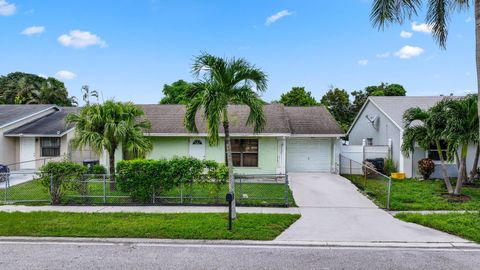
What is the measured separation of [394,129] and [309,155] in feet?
16.1

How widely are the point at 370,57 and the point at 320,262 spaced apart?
18.3 m

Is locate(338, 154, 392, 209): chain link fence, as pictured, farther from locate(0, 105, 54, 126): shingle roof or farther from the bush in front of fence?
locate(0, 105, 54, 126): shingle roof

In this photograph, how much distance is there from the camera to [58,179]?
1054 centimetres

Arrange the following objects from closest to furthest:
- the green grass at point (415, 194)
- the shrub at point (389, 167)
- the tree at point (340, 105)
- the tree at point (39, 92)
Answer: the green grass at point (415, 194) → the shrub at point (389, 167) → the tree at point (340, 105) → the tree at point (39, 92)

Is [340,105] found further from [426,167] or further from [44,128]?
[44,128]

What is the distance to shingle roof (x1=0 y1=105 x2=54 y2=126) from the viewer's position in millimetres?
19883

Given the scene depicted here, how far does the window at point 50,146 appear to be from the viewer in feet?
63.2

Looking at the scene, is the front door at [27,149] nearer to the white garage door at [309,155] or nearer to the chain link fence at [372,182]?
the white garage door at [309,155]

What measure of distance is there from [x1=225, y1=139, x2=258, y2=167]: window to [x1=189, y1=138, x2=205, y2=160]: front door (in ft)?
5.58

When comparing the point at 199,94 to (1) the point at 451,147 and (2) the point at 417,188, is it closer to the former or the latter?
(1) the point at 451,147

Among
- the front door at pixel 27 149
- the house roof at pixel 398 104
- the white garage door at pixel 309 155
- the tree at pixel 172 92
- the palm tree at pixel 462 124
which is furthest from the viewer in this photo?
the tree at pixel 172 92

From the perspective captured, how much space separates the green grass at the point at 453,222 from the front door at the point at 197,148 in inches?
410

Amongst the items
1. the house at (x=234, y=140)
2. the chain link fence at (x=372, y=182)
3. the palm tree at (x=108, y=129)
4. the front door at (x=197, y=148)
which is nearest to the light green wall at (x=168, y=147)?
the house at (x=234, y=140)

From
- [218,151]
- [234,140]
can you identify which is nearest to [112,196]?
[218,151]
